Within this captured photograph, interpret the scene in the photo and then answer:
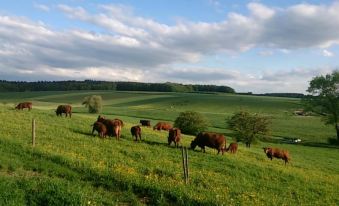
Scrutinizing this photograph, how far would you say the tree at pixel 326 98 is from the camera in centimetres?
7262

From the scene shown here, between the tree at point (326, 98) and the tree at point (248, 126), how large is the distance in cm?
1743

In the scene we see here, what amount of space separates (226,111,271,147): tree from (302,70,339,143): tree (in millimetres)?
17429

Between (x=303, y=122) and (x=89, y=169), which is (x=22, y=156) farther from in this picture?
(x=303, y=122)

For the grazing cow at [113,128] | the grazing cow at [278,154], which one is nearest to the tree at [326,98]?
the grazing cow at [278,154]

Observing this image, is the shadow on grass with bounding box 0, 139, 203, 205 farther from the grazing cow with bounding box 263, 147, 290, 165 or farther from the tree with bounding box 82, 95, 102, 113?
the tree with bounding box 82, 95, 102, 113

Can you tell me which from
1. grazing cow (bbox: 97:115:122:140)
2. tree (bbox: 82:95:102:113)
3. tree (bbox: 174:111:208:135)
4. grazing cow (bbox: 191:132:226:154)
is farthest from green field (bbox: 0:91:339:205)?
tree (bbox: 82:95:102:113)

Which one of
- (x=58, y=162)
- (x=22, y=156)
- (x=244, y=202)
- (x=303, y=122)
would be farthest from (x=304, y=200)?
(x=303, y=122)

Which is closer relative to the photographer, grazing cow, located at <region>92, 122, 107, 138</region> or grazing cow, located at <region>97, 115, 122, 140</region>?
grazing cow, located at <region>92, 122, 107, 138</region>

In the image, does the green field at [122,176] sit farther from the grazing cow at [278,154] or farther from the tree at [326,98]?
the tree at [326,98]

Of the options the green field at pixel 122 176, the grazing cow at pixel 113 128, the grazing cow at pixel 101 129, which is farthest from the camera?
the grazing cow at pixel 113 128

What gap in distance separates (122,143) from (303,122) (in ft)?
254

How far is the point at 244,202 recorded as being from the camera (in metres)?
14.2

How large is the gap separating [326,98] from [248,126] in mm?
22437

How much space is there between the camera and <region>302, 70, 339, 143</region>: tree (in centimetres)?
7262
